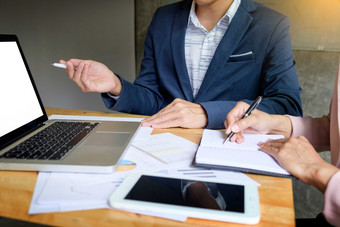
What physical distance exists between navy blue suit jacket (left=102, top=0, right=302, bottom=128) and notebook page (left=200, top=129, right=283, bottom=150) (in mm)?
347

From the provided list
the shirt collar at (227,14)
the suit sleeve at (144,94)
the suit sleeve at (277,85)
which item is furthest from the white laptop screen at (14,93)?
the shirt collar at (227,14)

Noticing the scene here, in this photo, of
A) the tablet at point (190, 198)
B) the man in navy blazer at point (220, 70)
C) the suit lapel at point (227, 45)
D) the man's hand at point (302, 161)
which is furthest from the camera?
the suit lapel at point (227, 45)

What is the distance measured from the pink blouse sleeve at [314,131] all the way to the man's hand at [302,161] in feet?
0.69

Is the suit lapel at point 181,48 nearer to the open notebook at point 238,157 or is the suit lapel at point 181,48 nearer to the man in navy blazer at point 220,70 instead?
the man in navy blazer at point 220,70

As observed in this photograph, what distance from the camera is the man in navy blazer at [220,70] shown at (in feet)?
3.68

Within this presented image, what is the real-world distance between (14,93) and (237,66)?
0.88 meters

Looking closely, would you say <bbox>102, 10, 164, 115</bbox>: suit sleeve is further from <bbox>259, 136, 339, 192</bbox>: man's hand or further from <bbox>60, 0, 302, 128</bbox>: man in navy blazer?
<bbox>259, 136, 339, 192</bbox>: man's hand

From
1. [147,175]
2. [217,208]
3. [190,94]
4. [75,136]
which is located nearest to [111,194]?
[147,175]

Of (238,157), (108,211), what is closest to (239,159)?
(238,157)

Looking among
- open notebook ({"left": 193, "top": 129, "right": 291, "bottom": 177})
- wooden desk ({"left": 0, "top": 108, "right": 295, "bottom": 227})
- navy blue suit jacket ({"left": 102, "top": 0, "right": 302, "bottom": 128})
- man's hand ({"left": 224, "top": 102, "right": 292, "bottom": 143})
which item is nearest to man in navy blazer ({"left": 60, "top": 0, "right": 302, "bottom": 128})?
navy blue suit jacket ({"left": 102, "top": 0, "right": 302, "bottom": 128})

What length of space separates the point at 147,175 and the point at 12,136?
40 cm

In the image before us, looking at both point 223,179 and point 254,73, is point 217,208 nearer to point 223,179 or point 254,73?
Answer: point 223,179

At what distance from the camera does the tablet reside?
0.45m

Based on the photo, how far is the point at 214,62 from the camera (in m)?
1.26
